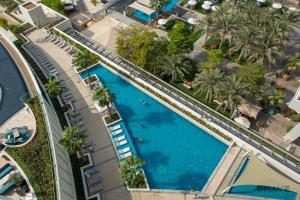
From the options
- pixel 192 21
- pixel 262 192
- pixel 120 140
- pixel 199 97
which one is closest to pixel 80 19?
pixel 192 21

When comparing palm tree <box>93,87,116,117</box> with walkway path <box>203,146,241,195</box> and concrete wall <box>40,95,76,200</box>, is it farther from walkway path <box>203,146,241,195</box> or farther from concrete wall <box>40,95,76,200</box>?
walkway path <box>203,146,241,195</box>

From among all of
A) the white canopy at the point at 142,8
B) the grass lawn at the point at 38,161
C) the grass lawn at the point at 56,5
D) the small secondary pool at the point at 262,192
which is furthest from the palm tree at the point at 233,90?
the grass lawn at the point at 56,5

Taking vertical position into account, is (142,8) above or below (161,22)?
above

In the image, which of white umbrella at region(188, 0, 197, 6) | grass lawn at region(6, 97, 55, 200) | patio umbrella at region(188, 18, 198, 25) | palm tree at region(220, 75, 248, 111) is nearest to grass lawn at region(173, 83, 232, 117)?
palm tree at region(220, 75, 248, 111)

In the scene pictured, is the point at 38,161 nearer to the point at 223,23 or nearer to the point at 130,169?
the point at 130,169

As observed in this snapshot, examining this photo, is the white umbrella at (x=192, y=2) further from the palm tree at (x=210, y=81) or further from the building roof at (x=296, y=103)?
the building roof at (x=296, y=103)

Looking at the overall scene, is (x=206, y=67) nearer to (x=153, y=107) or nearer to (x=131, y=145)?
(x=153, y=107)

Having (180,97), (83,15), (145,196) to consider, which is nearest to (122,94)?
(180,97)
